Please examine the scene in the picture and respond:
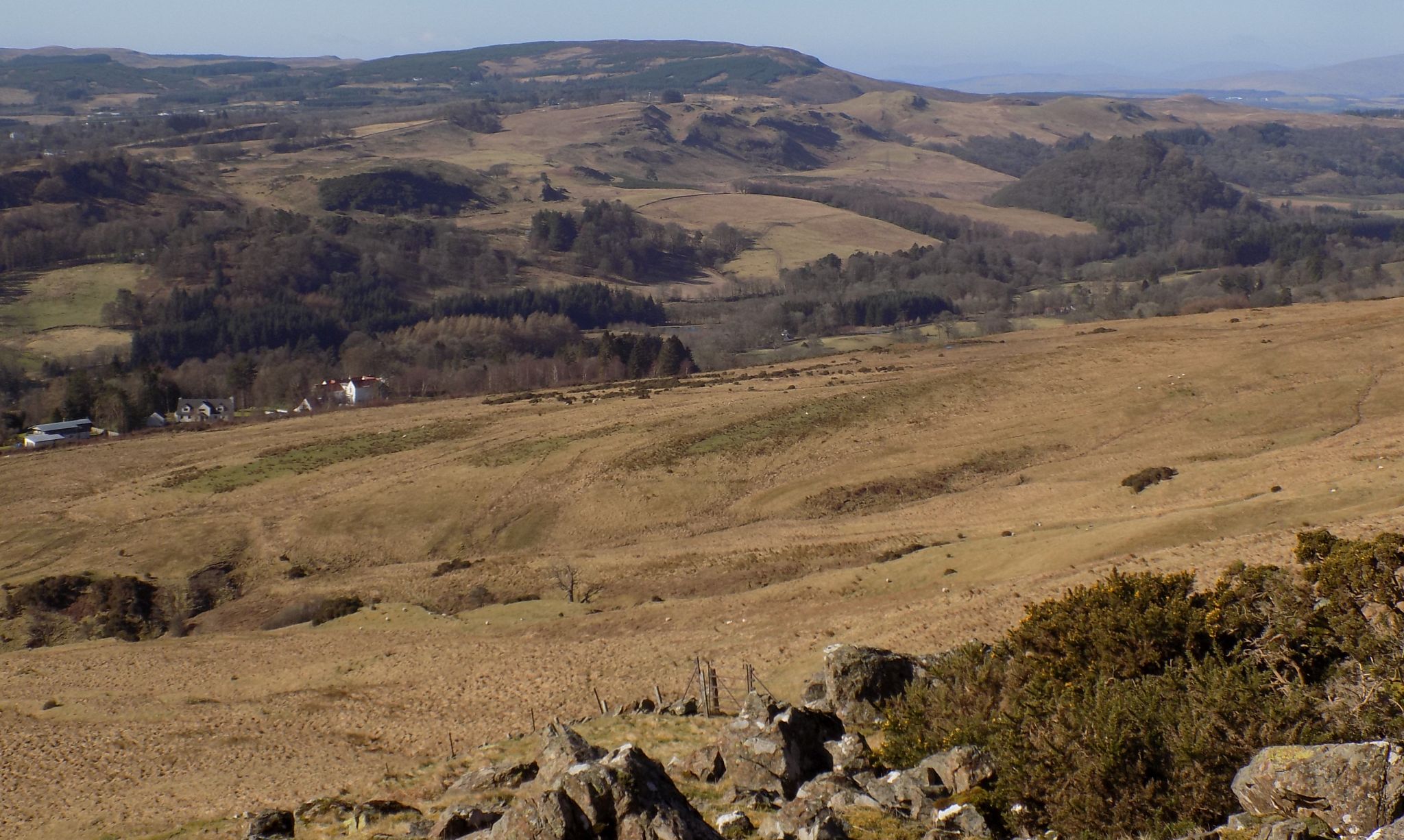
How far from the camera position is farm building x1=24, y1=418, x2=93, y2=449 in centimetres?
7662

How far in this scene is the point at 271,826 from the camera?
57.2ft

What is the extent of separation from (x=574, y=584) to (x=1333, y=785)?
30215 mm

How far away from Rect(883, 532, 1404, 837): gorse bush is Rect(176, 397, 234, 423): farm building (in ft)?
272

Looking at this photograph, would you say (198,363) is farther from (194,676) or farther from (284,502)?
(194,676)

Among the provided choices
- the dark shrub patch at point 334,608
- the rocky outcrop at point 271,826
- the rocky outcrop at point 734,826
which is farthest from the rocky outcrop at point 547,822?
the dark shrub patch at point 334,608

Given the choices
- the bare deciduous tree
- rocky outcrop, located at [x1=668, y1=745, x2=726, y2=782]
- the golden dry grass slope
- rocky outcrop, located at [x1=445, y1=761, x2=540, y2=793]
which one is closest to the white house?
the golden dry grass slope

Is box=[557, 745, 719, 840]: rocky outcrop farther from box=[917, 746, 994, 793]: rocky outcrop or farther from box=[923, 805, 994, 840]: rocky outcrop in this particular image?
box=[917, 746, 994, 793]: rocky outcrop

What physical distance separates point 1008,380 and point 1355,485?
101ft

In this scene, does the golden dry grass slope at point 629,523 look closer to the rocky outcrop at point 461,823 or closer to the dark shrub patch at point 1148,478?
the dark shrub patch at point 1148,478

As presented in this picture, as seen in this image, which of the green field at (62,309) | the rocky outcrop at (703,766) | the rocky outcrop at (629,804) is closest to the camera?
the rocky outcrop at (629,804)

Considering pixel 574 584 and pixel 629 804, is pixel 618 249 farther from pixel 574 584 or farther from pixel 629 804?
pixel 629 804

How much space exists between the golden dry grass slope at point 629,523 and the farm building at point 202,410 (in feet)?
56.2

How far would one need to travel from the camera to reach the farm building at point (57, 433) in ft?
251

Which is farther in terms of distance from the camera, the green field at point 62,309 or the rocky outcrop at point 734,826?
the green field at point 62,309
